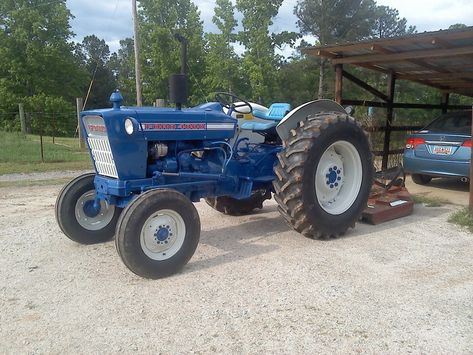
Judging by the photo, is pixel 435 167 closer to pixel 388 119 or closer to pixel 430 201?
pixel 430 201

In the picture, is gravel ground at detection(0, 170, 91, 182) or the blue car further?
gravel ground at detection(0, 170, 91, 182)

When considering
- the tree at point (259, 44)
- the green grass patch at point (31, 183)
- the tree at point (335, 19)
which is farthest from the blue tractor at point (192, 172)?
the tree at point (335, 19)

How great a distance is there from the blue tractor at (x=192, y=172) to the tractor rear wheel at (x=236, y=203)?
0.64 ft

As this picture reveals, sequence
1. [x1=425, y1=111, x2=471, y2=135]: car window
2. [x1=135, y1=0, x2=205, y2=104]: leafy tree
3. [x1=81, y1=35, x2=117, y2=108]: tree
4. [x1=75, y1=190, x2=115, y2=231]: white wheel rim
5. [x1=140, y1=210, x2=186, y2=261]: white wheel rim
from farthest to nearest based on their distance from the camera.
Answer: [x1=81, y1=35, x2=117, y2=108]: tree → [x1=135, y1=0, x2=205, y2=104]: leafy tree → [x1=425, y1=111, x2=471, y2=135]: car window → [x1=75, y1=190, x2=115, y2=231]: white wheel rim → [x1=140, y1=210, x2=186, y2=261]: white wheel rim

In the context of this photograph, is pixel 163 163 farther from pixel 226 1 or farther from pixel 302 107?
pixel 226 1

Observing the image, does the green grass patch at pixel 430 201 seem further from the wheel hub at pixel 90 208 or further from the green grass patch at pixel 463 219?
the wheel hub at pixel 90 208

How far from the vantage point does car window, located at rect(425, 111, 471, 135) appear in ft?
28.0

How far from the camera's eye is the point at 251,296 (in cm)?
386

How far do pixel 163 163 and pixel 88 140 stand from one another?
0.85m

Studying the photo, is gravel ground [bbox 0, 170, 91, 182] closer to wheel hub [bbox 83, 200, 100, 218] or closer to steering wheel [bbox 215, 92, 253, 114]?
wheel hub [bbox 83, 200, 100, 218]

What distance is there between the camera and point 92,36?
8381 cm

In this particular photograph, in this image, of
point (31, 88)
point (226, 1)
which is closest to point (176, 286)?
point (226, 1)

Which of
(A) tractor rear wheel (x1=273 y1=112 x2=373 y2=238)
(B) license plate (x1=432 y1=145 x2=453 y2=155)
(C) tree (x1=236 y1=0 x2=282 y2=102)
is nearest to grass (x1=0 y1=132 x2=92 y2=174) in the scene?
(A) tractor rear wheel (x1=273 y1=112 x2=373 y2=238)

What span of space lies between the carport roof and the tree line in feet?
40.8
